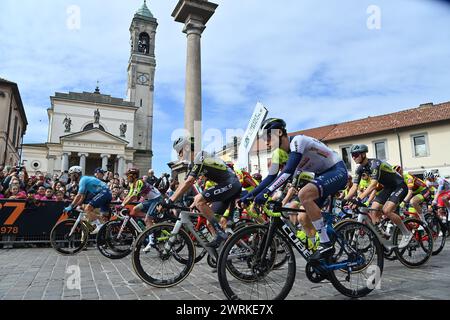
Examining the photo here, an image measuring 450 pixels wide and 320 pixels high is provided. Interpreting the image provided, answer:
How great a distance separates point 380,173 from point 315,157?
2.53 metres

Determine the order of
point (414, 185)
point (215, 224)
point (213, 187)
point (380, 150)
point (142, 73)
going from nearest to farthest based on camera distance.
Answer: point (215, 224) → point (213, 187) → point (414, 185) → point (380, 150) → point (142, 73)

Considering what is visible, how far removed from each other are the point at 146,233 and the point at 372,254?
9.93 feet

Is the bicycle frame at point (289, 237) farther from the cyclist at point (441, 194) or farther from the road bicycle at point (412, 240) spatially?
the cyclist at point (441, 194)

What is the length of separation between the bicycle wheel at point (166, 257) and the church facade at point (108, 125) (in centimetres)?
5661

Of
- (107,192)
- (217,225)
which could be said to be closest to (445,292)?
(217,225)

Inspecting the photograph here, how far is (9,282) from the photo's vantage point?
4.85 metres

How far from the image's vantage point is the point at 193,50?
→ 1859 centimetres

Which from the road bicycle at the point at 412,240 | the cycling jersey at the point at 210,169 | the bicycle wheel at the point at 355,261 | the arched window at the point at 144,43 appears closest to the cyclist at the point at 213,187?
the cycling jersey at the point at 210,169

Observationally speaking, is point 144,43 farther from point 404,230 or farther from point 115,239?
point 404,230

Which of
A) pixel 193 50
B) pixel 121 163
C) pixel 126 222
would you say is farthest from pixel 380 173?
pixel 121 163

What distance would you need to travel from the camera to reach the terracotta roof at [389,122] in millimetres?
30344

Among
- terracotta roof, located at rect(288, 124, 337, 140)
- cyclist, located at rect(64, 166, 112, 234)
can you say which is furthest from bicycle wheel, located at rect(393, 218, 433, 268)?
terracotta roof, located at rect(288, 124, 337, 140)
